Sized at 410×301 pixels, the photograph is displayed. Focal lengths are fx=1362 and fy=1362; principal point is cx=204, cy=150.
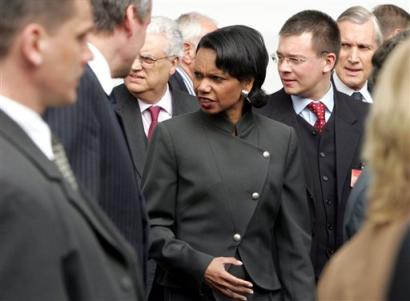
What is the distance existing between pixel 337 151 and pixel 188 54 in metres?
2.94

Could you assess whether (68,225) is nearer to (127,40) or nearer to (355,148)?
(127,40)

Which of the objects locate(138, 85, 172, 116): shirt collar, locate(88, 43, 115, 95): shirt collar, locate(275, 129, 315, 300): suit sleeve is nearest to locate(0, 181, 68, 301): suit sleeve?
locate(88, 43, 115, 95): shirt collar

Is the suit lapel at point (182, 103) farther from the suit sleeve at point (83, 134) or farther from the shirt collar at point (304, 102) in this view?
the suit sleeve at point (83, 134)

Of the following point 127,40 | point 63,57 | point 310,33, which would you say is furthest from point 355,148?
point 63,57

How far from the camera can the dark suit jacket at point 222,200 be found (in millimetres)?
5555

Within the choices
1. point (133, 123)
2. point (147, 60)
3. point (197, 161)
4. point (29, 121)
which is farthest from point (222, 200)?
point (29, 121)

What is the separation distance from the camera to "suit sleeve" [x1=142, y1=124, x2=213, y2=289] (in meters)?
5.54

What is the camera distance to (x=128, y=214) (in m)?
4.43

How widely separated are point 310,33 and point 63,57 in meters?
4.06

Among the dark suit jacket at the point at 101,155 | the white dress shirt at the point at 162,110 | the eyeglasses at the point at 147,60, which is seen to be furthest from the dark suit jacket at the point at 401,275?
the eyeglasses at the point at 147,60

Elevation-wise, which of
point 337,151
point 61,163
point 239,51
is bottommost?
point 337,151

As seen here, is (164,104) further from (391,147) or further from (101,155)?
(391,147)

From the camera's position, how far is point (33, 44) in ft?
10.5

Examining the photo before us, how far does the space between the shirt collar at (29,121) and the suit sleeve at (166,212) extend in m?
2.27
